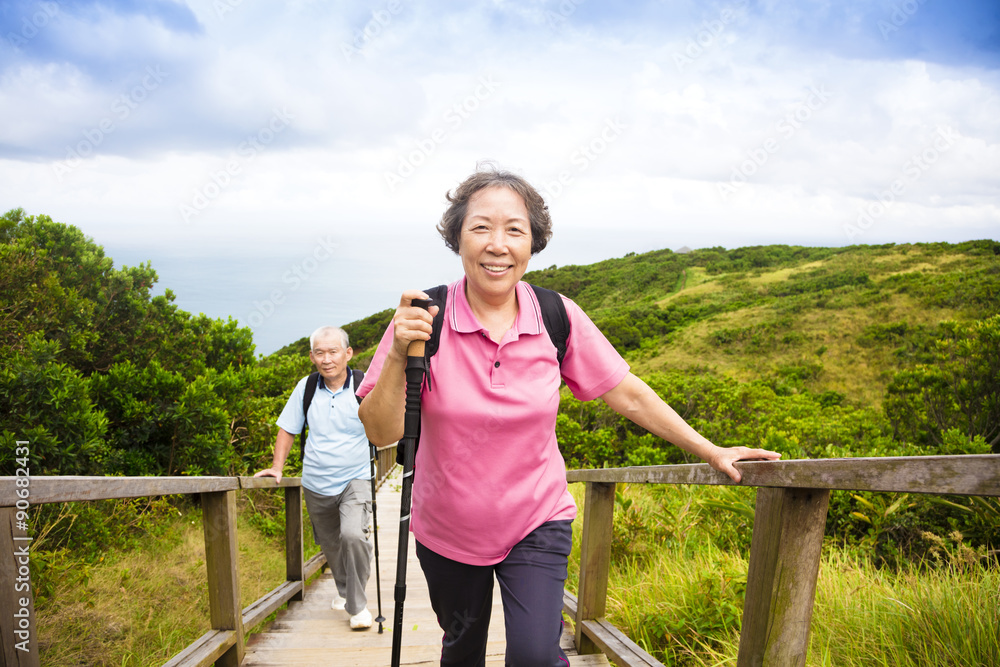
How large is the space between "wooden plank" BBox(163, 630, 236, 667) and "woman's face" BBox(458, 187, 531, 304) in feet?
5.80

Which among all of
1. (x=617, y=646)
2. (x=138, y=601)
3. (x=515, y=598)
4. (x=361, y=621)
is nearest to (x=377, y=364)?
(x=515, y=598)

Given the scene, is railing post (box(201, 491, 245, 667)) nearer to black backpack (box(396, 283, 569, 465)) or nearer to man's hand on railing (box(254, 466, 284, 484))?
man's hand on railing (box(254, 466, 284, 484))

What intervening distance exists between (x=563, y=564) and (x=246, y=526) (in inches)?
239

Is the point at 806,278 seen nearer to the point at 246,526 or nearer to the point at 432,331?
the point at 246,526

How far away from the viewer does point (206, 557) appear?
2922mm

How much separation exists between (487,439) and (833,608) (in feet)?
7.45

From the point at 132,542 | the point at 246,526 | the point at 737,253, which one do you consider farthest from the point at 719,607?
the point at 737,253

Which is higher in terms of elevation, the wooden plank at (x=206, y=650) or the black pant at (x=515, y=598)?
the black pant at (x=515, y=598)

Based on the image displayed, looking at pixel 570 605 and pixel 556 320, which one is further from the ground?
pixel 556 320

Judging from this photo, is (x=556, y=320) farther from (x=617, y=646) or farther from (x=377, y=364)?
(x=617, y=646)

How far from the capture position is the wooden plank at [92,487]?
1424mm

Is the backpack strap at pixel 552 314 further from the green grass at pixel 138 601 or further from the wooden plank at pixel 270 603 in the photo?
the green grass at pixel 138 601

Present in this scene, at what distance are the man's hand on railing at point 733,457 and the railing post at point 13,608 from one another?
1.74 metres

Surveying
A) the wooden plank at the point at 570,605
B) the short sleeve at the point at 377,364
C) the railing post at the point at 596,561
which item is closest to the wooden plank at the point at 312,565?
the wooden plank at the point at 570,605
